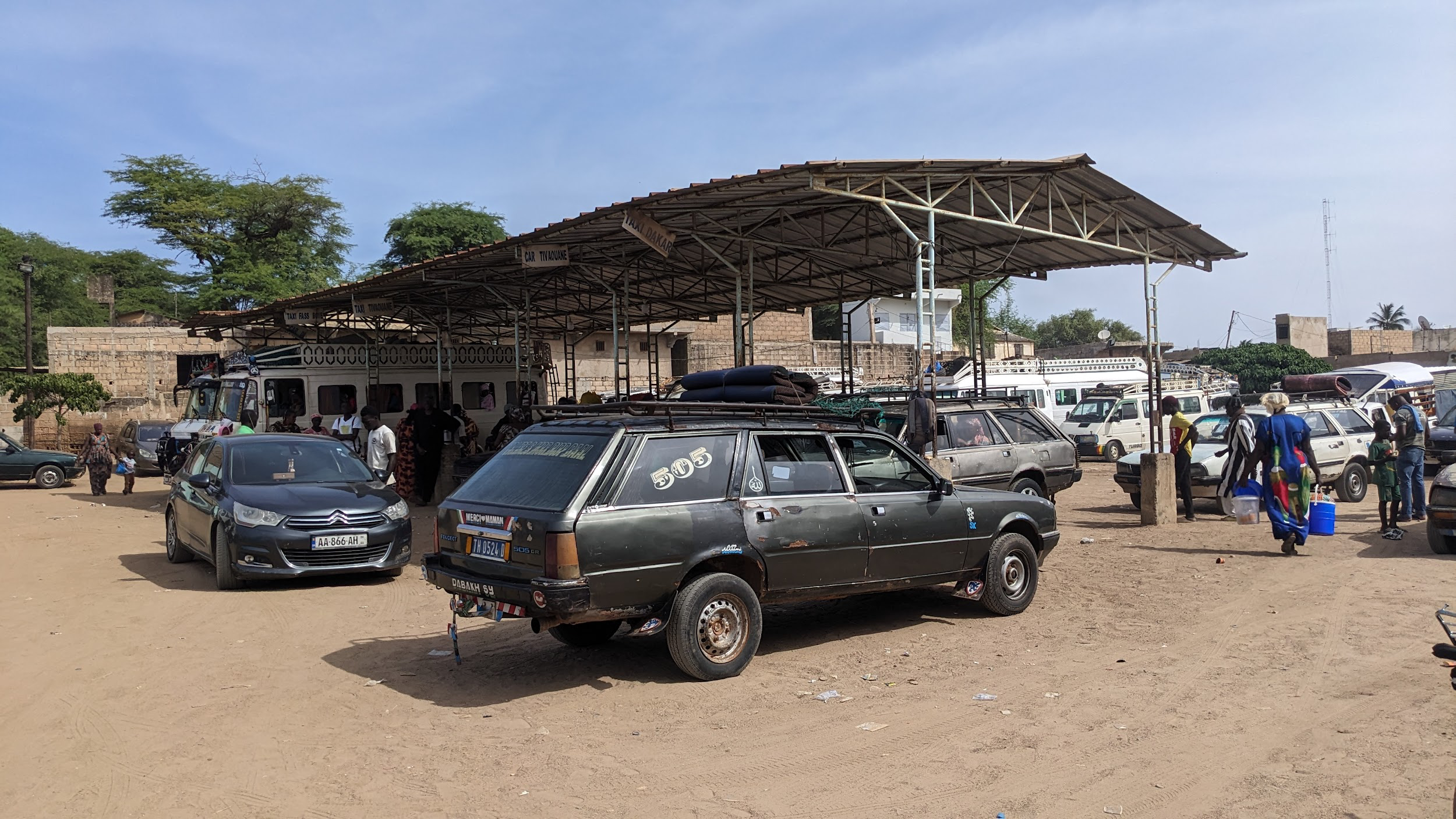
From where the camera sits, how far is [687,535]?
637 cm

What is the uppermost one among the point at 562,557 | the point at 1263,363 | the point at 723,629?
the point at 1263,363

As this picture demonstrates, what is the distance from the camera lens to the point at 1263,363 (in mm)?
42750

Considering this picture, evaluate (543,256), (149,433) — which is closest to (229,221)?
(149,433)

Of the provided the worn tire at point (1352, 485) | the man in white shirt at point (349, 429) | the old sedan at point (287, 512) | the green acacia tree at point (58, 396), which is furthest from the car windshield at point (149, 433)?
the worn tire at point (1352, 485)

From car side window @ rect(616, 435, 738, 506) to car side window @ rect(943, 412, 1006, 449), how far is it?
6524 mm

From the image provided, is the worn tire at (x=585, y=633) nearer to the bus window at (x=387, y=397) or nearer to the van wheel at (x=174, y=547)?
the van wheel at (x=174, y=547)

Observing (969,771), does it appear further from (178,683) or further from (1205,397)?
(1205,397)

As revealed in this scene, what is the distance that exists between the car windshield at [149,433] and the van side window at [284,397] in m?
9.07

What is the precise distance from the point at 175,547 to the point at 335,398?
8.62m

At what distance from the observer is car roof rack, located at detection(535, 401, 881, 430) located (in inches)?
269

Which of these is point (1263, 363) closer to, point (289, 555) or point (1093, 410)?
point (1093, 410)

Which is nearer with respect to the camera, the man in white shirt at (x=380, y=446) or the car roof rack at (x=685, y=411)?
the car roof rack at (x=685, y=411)

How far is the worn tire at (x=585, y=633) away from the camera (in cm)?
741

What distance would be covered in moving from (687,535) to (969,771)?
228cm
